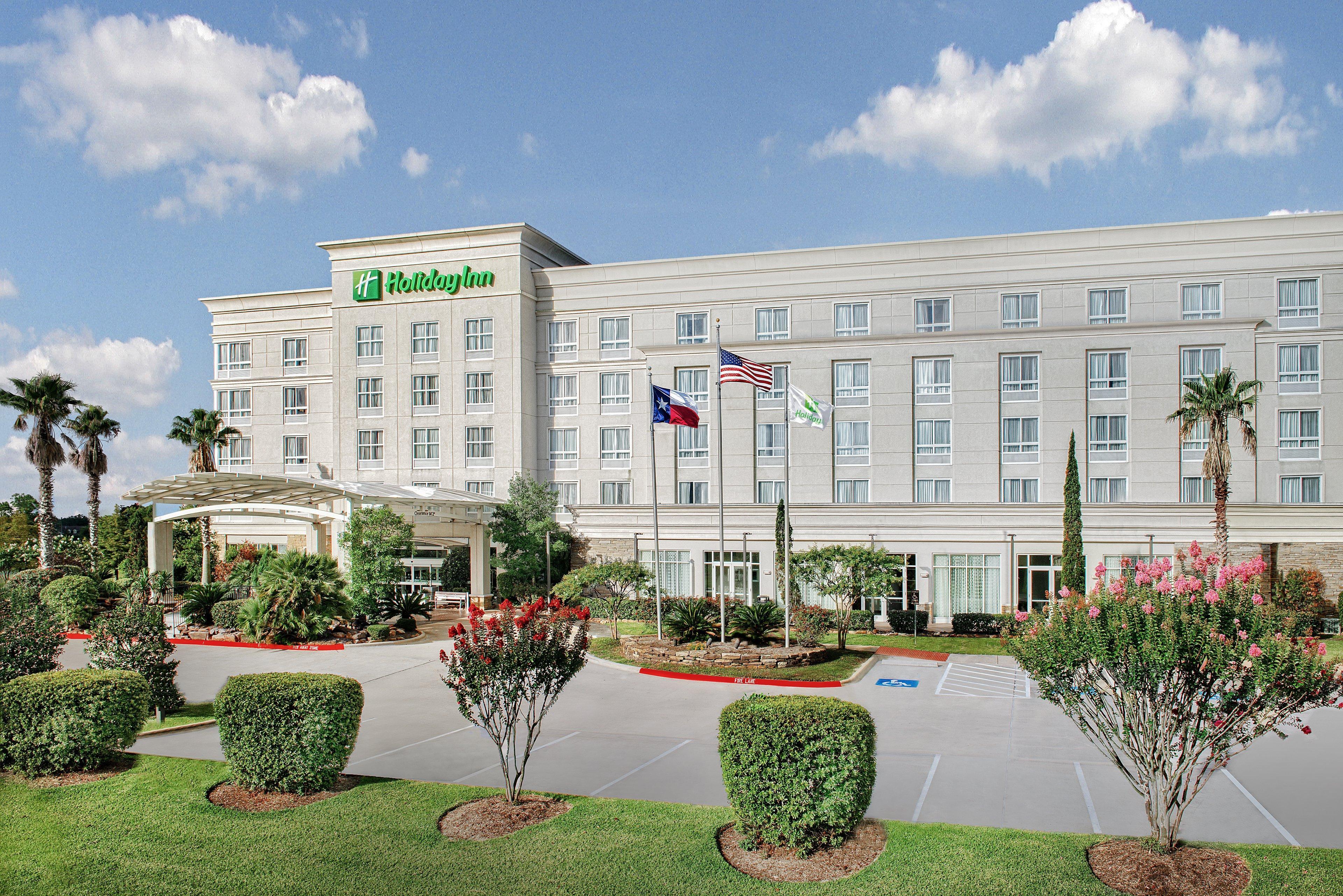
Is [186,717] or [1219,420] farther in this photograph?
[1219,420]

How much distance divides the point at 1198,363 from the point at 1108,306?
13.6 feet

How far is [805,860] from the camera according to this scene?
9266 mm

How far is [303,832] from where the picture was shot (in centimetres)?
1025

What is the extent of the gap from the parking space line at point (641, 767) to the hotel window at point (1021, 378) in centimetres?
2819

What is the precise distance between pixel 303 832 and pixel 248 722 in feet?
6.12

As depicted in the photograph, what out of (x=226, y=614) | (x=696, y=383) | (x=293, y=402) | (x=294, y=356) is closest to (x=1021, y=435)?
(x=696, y=383)

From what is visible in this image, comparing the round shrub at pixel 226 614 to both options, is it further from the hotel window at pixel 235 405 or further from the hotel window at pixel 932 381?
the hotel window at pixel 932 381

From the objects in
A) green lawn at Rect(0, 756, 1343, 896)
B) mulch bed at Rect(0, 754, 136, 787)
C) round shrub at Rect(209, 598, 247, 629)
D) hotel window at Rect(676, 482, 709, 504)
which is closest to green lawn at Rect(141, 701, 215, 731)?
mulch bed at Rect(0, 754, 136, 787)

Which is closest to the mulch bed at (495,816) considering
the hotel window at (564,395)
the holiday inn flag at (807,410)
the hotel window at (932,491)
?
the holiday inn flag at (807,410)

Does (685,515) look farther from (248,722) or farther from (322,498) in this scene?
(248,722)

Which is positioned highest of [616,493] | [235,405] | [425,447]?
[235,405]

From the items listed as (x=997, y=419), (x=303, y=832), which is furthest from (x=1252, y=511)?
(x=303, y=832)

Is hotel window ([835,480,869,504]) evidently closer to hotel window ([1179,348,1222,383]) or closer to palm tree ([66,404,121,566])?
hotel window ([1179,348,1222,383])

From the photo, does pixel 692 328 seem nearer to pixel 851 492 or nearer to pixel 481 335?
pixel 481 335
